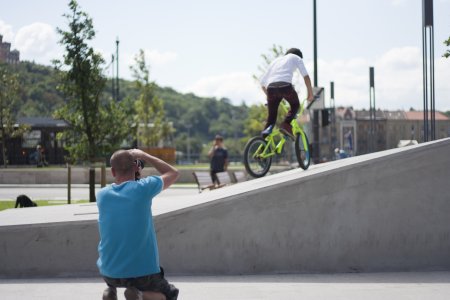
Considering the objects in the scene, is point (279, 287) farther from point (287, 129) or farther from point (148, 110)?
point (148, 110)

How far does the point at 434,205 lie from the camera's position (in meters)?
7.89

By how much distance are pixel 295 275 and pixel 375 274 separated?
0.94 m

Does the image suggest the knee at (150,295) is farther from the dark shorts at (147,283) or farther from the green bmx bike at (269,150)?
the green bmx bike at (269,150)

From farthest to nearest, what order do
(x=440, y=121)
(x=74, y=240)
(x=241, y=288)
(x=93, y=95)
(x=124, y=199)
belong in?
(x=440, y=121) → (x=93, y=95) → (x=74, y=240) → (x=241, y=288) → (x=124, y=199)

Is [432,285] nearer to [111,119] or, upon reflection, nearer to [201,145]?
[111,119]

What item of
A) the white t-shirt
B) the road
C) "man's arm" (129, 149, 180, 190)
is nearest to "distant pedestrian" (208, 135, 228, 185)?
the road

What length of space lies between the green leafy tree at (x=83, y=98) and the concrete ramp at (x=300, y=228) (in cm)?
1174

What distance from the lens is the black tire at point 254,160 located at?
33.3 feet

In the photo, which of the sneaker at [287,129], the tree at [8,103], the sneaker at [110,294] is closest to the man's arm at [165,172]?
the sneaker at [110,294]

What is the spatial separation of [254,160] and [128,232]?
6415 millimetres

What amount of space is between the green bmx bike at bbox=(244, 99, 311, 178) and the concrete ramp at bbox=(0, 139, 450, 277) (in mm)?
2120

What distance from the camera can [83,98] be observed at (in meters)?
19.8

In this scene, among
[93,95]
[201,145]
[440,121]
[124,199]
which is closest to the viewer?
[124,199]

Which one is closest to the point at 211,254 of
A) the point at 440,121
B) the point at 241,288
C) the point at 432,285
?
the point at 241,288
